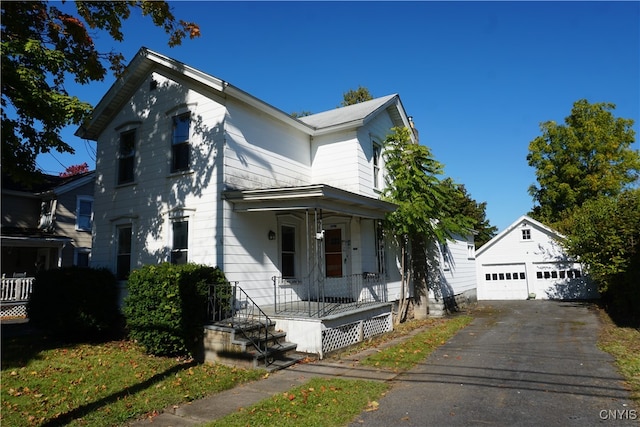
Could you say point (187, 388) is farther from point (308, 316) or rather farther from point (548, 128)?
point (548, 128)

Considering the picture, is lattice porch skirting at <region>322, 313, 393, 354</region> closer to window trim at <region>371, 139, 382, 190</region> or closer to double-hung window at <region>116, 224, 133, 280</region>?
window trim at <region>371, 139, 382, 190</region>

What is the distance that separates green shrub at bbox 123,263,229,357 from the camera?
860 centimetres

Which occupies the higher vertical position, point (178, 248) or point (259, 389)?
point (178, 248)

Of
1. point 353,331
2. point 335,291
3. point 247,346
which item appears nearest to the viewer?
point 247,346

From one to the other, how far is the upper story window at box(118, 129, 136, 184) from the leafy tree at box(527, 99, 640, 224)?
88.2 feet

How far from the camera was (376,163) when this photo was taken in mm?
15211

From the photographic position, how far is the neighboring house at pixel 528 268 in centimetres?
2291

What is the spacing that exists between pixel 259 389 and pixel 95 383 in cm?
288

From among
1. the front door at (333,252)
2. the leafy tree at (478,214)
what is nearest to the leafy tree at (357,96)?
the leafy tree at (478,214)

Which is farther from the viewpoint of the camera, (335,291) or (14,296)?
(14,296)

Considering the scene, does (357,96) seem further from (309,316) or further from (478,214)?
(309,316)

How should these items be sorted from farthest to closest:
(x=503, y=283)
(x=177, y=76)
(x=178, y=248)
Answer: (x=503, y=283)
(x=177, y=76)
(x=178, y=248)

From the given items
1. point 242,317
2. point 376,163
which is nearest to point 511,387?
point 242,317

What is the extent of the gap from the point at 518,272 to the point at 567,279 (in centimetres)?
256
